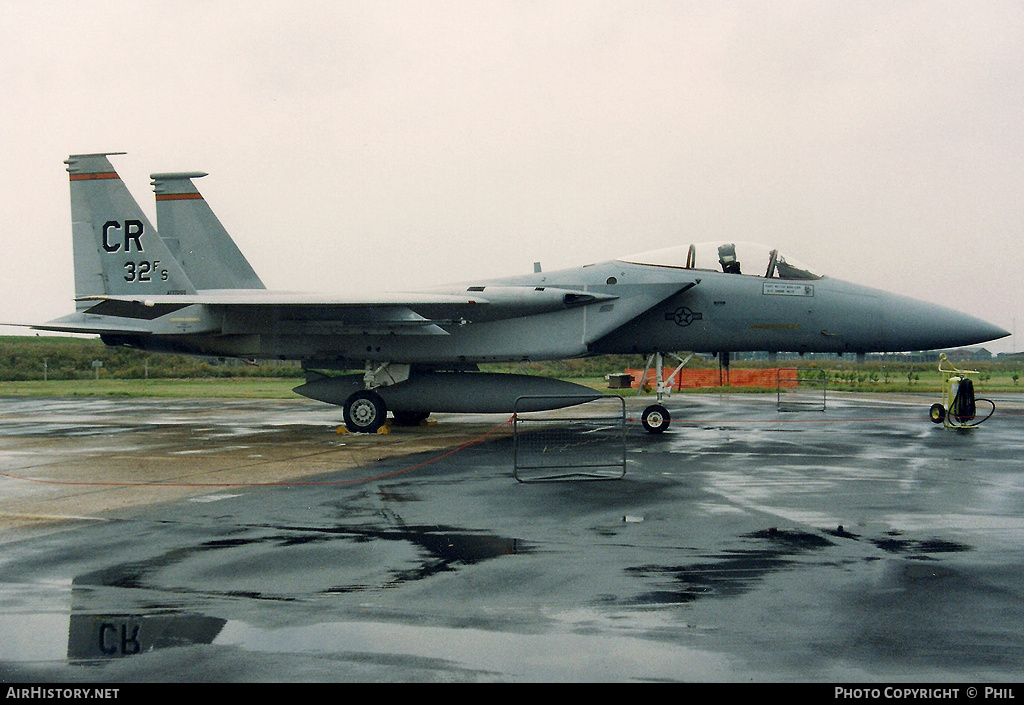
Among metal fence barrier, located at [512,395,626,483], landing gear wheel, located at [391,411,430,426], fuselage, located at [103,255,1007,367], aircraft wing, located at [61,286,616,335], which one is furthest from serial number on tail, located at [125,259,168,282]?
metal fence barrier, located at [512,395,626,483]

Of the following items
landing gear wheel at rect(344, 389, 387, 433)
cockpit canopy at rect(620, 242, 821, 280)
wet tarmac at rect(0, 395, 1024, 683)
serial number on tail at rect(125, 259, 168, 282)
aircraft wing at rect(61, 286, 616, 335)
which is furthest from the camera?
serial number on tail at rect(125, 259, 168, 282)

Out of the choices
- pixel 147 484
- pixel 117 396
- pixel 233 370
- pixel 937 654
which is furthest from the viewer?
pixel 233 370

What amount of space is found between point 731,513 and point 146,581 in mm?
4539

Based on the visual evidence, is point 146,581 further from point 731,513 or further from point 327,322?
point 327,322

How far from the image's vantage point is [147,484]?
8.59m

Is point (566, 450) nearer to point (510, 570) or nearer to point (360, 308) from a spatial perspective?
point (360, 308)

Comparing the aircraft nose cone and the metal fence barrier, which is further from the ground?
the aircraft nose cone

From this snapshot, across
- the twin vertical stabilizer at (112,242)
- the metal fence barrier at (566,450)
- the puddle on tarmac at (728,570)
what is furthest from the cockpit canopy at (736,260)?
the twin vertical stabilizer at (112,242)

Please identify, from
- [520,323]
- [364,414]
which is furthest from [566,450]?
[364,414]

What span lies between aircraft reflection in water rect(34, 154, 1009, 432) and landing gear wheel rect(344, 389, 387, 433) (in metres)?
0.03

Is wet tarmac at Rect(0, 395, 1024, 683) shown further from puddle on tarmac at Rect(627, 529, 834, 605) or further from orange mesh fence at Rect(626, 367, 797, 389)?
orange mesh fence at Rect(626, 367, 797, 389)

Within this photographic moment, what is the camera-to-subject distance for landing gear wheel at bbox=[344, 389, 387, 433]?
14055 mm

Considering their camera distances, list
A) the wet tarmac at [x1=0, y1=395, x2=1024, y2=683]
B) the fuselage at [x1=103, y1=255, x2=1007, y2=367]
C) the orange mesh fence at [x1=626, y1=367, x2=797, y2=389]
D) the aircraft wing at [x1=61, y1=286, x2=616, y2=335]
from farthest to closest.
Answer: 1. the orange mesh fence at [x1=626, y1=367, x2=797, y2=389]
2. the fuselage at [x1=103, y1=255, x2=1007, y2=367]
3. the aircraft wing at [x1=61, y1=286, x2=616, y2=335]
4. the wet tarmac at [x1=0, y1=395, x2=1024, y2=683]

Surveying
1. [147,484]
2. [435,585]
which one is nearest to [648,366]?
[147,484]
